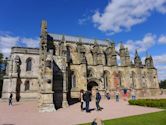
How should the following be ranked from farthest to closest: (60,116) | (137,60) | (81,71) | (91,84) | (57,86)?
(137,60)
(91,84)
(81,71)
(57,86)
(60,116)

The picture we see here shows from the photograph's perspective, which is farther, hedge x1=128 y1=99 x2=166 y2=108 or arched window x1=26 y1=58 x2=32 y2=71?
arched window x1=26 y1=58 x2=32 y2=71

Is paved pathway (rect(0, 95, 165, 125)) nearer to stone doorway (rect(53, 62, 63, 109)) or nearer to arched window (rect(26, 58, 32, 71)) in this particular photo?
stone doorway (rect(53, 62, 63, 109))

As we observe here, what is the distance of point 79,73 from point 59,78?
38.3 ft

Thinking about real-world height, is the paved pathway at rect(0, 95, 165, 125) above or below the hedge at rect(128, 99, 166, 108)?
below

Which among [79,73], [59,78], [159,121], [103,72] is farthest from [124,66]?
[159,121]

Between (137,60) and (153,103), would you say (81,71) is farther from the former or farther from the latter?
(137,60)

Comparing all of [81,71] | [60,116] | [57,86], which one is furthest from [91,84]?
[60,116]

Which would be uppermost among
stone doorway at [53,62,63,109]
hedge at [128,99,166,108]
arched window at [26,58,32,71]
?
arched window at [26,58,32,71]

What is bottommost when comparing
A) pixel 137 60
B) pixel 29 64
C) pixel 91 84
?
pixel 91 84

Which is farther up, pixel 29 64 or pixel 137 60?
pixel 137 60

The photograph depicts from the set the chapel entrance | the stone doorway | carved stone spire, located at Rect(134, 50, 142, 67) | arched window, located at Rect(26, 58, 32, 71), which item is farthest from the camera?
carved stone spire, located at Rect(134, 50, 142, 67)

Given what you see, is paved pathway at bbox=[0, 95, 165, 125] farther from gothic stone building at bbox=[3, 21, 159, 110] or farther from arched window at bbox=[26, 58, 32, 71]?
arched window at bbox=[26, 58, 32, 71]

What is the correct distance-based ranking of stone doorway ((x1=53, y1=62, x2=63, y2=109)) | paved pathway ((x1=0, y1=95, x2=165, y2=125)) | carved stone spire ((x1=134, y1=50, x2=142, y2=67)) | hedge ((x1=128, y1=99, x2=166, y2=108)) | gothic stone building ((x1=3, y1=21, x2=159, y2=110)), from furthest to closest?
carved stone spire ((x1=134, y1=50, x2=142, y2=67))
gothic stone building ((x1=3, y1=21, x2=159, y2=110))
stone doorway ((x1=53, y1=62, x2=63, y2=109))
hedge ((x1=128, y1=99, x2=166, y2=108))
paved pathway ((x1=0, y1=95, x2=165, y2=125))

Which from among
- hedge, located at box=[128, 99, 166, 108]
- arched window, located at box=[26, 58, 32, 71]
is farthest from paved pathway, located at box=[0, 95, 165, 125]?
arched window, located at box=[26, 58, 32, 71]
